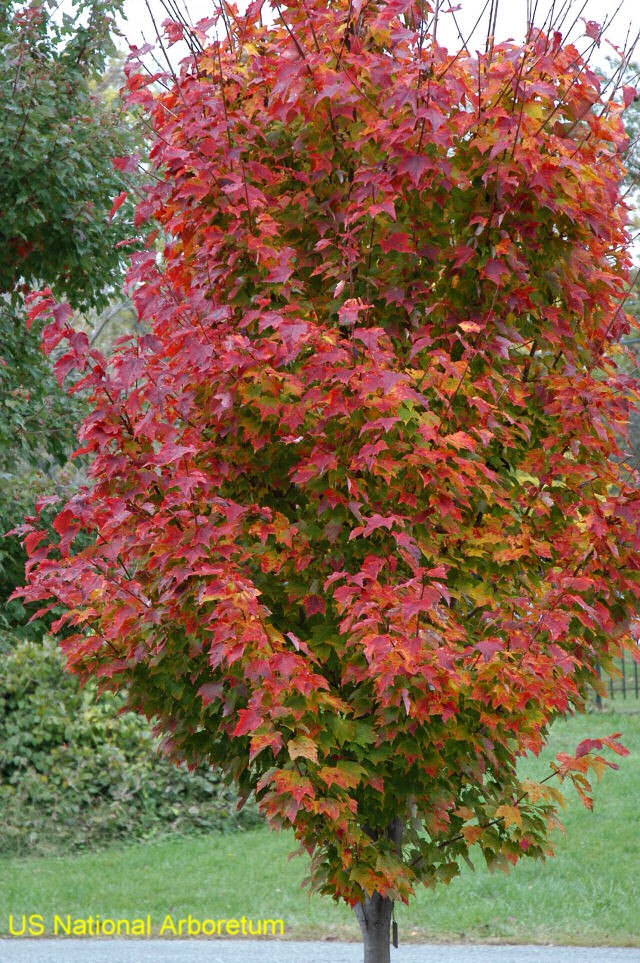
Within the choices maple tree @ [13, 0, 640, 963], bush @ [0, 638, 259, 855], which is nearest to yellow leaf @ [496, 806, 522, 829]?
maple tree @ [13, 0, 640, 963]

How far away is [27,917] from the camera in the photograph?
7.82 metres

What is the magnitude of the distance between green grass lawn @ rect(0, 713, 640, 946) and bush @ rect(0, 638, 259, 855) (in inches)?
15.4

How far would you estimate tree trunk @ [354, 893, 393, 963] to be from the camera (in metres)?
3.72

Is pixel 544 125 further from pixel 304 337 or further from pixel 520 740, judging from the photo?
pixel 520 740

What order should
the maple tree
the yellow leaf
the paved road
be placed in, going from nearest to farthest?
the maple tree < the yellow leaf < the paved road

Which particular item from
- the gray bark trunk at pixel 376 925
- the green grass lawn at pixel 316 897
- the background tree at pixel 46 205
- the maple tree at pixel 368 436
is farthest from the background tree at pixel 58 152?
the green grass lawn at pixel 316 897

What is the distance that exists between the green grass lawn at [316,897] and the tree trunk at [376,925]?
3651mm

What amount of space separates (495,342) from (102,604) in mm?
1523

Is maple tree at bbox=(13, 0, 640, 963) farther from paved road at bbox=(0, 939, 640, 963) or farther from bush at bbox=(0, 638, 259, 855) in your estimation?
bush at bbox=(0, 638, 259, 855)

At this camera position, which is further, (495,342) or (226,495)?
(226,495)

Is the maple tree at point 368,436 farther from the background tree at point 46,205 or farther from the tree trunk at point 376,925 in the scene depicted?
the background tree at point 46,205

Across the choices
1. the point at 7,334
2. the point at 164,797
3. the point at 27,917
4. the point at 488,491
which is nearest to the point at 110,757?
the point at 164,797

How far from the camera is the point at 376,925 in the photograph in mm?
3727

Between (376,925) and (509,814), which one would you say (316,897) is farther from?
(509,814)
